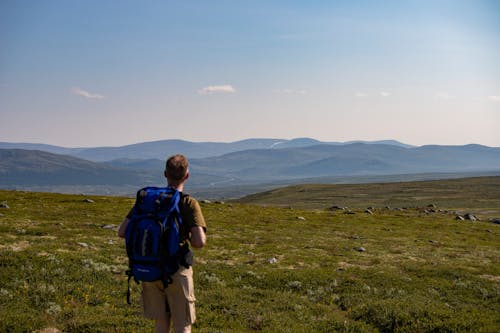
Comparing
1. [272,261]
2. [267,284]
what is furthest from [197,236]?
[272,261]

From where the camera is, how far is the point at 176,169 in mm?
7980

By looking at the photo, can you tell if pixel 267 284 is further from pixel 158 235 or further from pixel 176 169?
pixel 176 169

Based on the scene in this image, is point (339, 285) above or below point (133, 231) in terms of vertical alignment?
below

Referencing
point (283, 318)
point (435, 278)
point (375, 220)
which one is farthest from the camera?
point (375, 220)

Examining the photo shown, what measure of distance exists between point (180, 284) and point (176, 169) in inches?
85.8

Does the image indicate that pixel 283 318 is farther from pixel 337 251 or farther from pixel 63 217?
pixel 63 217

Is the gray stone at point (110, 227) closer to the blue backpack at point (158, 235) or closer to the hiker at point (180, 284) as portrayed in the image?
the hiker at point (180, 284)

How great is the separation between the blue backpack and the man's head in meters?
0.25

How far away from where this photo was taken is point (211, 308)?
46.0 ft

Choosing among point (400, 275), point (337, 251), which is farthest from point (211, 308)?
point (337, 251)

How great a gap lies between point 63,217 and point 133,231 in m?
31.8

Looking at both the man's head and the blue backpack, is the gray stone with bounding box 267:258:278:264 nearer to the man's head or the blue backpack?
the blue backpack

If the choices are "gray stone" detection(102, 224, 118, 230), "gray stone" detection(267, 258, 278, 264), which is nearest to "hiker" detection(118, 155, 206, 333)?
"gray stone" detection(267, 258, 278, 264)

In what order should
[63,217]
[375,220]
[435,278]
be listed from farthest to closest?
[375,220]
[63,217]
[435,278]
